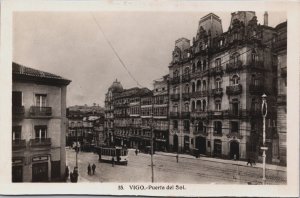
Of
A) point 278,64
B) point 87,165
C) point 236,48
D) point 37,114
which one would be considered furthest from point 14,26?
point 278,64

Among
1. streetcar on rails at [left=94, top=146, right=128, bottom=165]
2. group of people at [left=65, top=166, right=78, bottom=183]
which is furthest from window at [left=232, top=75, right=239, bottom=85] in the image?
group of people at [left=65, top=166, right=78, bottom=183]

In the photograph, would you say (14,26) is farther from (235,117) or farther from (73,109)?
(235,117)

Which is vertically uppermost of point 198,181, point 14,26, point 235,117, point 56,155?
point 14,26

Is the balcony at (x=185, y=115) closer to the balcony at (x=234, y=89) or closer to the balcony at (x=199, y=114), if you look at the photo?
the balcony at (x=199, y=114)

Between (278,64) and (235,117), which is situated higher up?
(278,64)

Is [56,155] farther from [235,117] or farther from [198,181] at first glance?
[235,117]

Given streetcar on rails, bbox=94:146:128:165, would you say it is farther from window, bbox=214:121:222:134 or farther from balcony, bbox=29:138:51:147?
window, bbox=214:121:222:134
